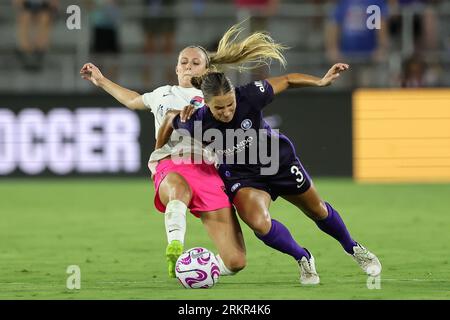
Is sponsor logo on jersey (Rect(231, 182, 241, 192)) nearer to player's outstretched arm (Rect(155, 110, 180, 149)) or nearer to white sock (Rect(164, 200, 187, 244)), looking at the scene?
white sock (Rect(164, 200, 187, 244))

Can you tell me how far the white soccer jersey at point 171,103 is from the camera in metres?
9.01

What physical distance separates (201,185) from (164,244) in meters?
2.66

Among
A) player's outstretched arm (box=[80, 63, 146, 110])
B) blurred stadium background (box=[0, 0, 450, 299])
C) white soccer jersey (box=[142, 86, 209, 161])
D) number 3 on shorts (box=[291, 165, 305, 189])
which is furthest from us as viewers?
blurred stadium background (box=[0, 0, 450, 299])

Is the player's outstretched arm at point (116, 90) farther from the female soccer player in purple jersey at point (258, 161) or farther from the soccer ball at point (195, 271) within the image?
the soccer ball at point (195, 271)

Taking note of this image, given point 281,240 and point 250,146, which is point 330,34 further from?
point 281,240

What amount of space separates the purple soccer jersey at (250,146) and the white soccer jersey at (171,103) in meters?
0.41

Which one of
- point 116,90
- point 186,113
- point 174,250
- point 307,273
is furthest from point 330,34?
point 174,250

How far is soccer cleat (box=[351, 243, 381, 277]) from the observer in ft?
29.0

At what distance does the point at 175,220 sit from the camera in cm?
834

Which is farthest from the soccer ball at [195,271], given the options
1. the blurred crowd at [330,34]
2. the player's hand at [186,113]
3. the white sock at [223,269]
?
the blurred crowd at [330,34]

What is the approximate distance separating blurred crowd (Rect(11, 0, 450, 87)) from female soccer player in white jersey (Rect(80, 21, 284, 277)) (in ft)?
30.6

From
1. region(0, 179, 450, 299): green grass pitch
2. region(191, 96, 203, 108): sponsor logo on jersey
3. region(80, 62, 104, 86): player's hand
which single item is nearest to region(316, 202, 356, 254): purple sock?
region(0, 179, 450, 299): green grass pitch

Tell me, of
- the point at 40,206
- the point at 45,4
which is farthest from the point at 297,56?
the point at 40,206
